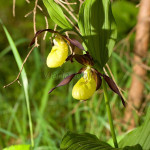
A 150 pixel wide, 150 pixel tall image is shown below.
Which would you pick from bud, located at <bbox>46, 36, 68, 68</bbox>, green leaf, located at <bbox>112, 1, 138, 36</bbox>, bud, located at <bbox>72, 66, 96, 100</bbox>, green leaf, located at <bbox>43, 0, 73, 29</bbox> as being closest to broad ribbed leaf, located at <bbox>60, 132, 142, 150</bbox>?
bud, located at <bbox>72, 66, 96, 100</bbox>

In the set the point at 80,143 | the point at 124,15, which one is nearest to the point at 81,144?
the point at 80,143

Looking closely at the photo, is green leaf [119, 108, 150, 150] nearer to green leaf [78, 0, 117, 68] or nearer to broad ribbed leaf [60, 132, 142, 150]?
broad ribbed leaf [60, 132, 142, 150]

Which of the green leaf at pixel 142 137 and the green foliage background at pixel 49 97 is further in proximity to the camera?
the green foliage background at pixel 49 97

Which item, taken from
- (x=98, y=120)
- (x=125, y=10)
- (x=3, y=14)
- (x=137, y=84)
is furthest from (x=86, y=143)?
(x=3, y=14)

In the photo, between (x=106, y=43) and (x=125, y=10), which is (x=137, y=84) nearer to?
(x=106, y=43)

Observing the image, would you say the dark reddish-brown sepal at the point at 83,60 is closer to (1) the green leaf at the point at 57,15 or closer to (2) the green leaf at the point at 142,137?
(1) the green leaf at the point at 57,15

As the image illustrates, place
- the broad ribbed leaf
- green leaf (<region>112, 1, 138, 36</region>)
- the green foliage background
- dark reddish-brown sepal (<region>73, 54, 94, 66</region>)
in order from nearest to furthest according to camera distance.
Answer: the broad ribbed leaf → dark reddish-brown sepal (<region>73, 54, 94, 66</region>) → the green foliage background → green leaf (<region>112, 1, 138, 36</region>)

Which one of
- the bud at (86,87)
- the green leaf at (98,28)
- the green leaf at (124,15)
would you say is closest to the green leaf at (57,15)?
the green leaf at (98,28)
